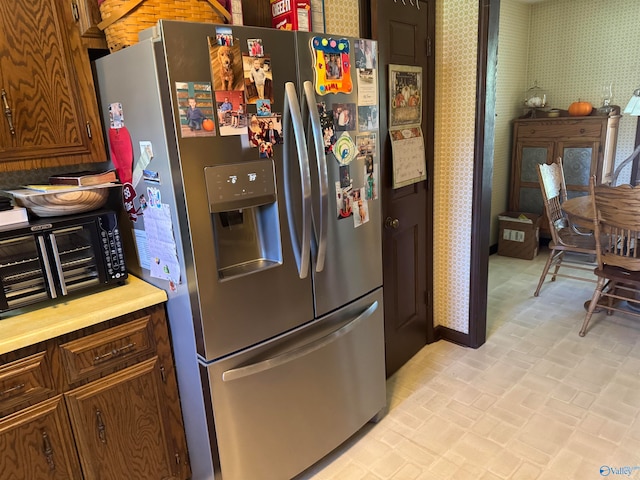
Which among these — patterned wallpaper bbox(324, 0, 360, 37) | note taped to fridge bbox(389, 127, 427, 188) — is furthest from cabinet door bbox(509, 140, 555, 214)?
patterned wallpaper bbox(324, 0, 360, 37)

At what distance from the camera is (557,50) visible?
4.51 meters

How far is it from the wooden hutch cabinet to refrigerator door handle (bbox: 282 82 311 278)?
145 inches

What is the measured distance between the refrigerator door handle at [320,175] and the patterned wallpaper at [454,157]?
1.31 metres

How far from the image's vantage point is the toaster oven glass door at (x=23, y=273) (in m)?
1.44

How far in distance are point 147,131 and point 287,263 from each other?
2.12ft

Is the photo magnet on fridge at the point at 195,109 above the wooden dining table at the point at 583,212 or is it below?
above

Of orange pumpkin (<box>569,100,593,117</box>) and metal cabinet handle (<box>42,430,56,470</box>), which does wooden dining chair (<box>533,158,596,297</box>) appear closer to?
orange pumpkin (<box>569,100,593,117</box>)

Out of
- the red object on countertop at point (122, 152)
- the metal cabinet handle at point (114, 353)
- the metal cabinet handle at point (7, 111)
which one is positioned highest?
the metal cabinet handle at point (7, 111)

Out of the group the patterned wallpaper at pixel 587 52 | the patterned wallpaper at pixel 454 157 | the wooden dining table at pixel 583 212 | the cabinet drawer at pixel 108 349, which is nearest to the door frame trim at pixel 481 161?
the patterned wallpaper at pixel 454 157

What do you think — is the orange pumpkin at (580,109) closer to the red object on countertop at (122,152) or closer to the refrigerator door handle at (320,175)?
the refrigerator door handle at (320,175)

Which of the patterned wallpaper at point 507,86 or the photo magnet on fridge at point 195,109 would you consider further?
the patterned wallpaper at point 507,86

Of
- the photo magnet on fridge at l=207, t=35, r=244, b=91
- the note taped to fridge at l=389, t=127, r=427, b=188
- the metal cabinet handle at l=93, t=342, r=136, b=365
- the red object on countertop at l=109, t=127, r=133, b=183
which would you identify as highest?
the photo magnet on fridge at l=207, t=35, r=244, b=91

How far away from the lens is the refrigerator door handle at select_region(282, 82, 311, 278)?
4.86ft

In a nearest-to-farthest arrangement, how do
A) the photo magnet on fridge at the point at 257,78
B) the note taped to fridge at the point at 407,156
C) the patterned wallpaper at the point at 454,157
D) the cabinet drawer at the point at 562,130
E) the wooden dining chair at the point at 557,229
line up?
the photo magnet on fridge at the point at 257,78
the note taped to fridge at the point at 407,156
the patterned wallpaper at the point at 454,157
the wooden dining chair at the point at 557,229
the cabinet drawer at the point at 562,130
